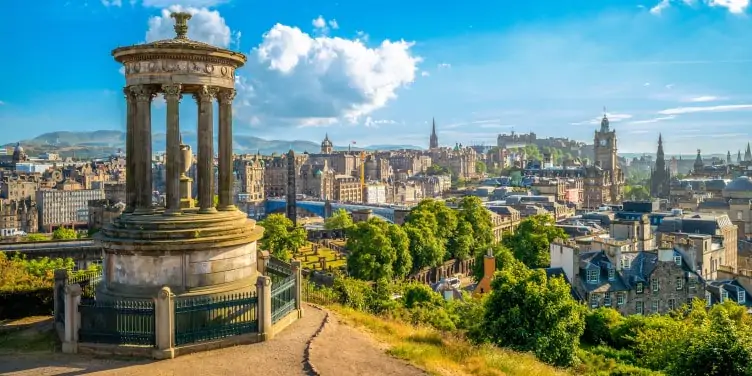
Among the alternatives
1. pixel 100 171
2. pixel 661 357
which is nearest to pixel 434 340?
pixel 661 357

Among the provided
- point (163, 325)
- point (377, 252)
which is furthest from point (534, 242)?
point (163, 325)

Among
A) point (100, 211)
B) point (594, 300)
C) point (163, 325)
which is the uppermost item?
point (163, 325)

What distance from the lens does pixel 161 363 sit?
633 inches

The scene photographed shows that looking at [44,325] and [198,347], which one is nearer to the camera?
[198,347]

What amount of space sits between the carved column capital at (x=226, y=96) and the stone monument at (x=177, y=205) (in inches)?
1.3

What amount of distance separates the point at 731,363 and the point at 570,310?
880 cm

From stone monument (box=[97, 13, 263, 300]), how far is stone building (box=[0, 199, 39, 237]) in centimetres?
10587

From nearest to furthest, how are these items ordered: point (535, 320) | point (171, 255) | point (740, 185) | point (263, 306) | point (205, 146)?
point (263, 306), point (171, 255), point (205, 146), point (535, 320), point (740, 185)

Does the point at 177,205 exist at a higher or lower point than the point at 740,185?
higher

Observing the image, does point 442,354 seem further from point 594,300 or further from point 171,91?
point 594,300

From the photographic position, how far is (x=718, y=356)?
2233 centimetres

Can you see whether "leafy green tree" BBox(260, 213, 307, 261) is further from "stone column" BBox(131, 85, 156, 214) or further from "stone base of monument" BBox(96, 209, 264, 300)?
"stone base of monument" BBox(96, 209, 264, 300)

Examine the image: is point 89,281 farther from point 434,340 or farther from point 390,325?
point 434,340

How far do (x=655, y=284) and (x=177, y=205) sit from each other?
1444 inches
